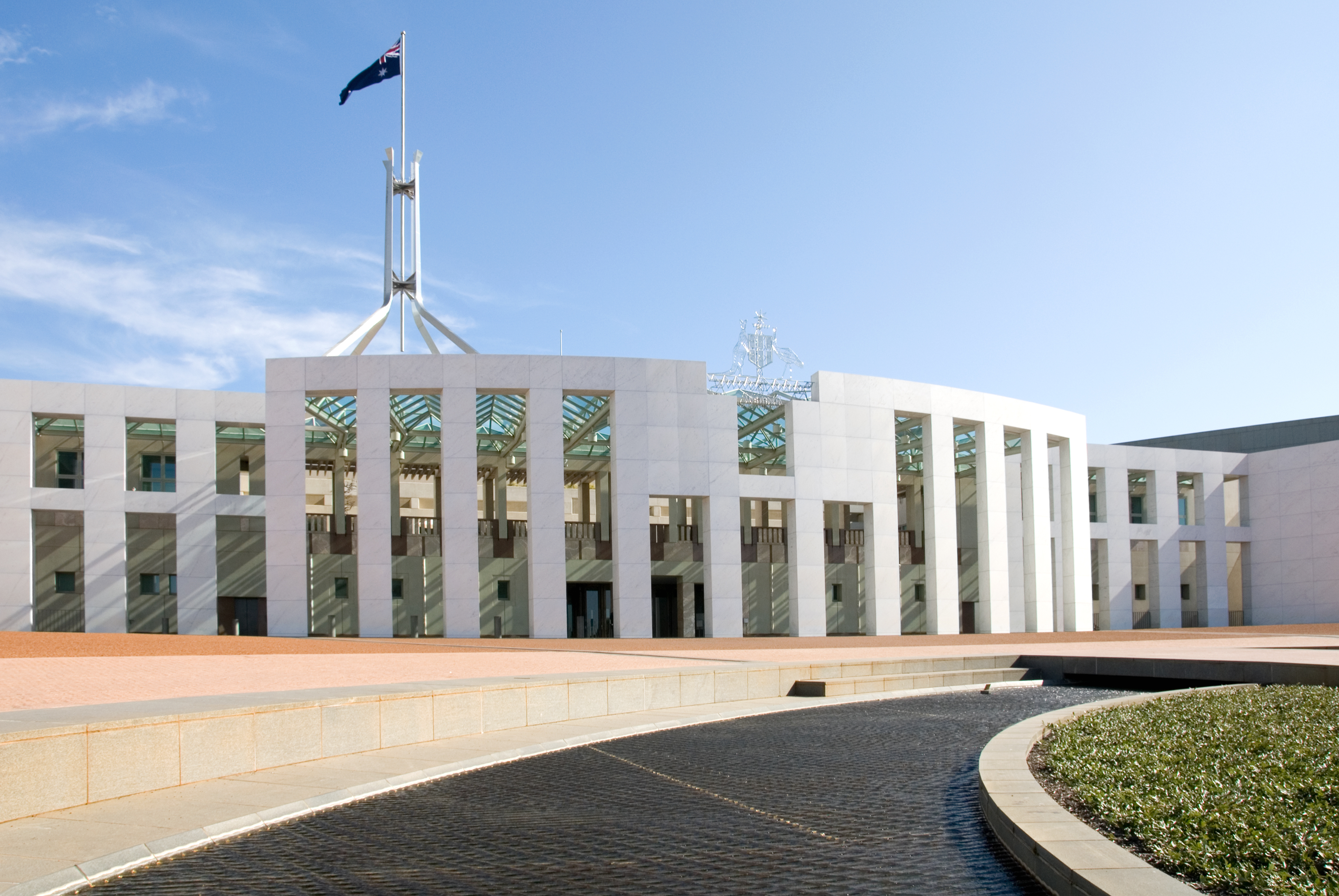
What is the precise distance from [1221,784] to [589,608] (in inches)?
1776

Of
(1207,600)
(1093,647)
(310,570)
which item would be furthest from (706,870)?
(1207,600)

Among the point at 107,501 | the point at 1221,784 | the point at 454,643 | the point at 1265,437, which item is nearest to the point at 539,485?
the point at 454,643

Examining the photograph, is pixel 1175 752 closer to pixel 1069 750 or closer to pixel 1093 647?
pixel 1069 750

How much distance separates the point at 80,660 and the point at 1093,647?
23.9m

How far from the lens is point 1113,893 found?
17.3 feet

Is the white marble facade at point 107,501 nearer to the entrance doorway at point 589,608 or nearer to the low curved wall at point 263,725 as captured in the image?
the entrance doorway at point 589,608

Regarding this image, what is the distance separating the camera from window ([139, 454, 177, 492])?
4919cm

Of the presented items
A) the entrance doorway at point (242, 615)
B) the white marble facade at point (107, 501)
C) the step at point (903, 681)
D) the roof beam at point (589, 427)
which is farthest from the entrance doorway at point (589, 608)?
the step at point (903, 681)

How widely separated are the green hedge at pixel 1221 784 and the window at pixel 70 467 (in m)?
45.8

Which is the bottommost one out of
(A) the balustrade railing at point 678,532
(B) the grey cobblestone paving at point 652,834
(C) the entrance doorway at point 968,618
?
(C) the entrance doorway at point 968,618

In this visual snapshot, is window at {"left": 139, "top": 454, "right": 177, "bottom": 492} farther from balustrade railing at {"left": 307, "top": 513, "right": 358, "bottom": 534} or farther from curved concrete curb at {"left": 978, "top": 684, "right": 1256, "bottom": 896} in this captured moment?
curved concrete curb at {"left": 978, "top": 684, "right": 1256, "bottom": 896}

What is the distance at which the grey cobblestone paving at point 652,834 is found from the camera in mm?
6523

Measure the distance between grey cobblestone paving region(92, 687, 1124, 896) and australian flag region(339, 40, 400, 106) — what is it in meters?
42.4

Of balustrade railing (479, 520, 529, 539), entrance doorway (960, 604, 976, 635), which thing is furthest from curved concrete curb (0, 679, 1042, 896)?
entrance doorway (960, 604, 976, 635)
